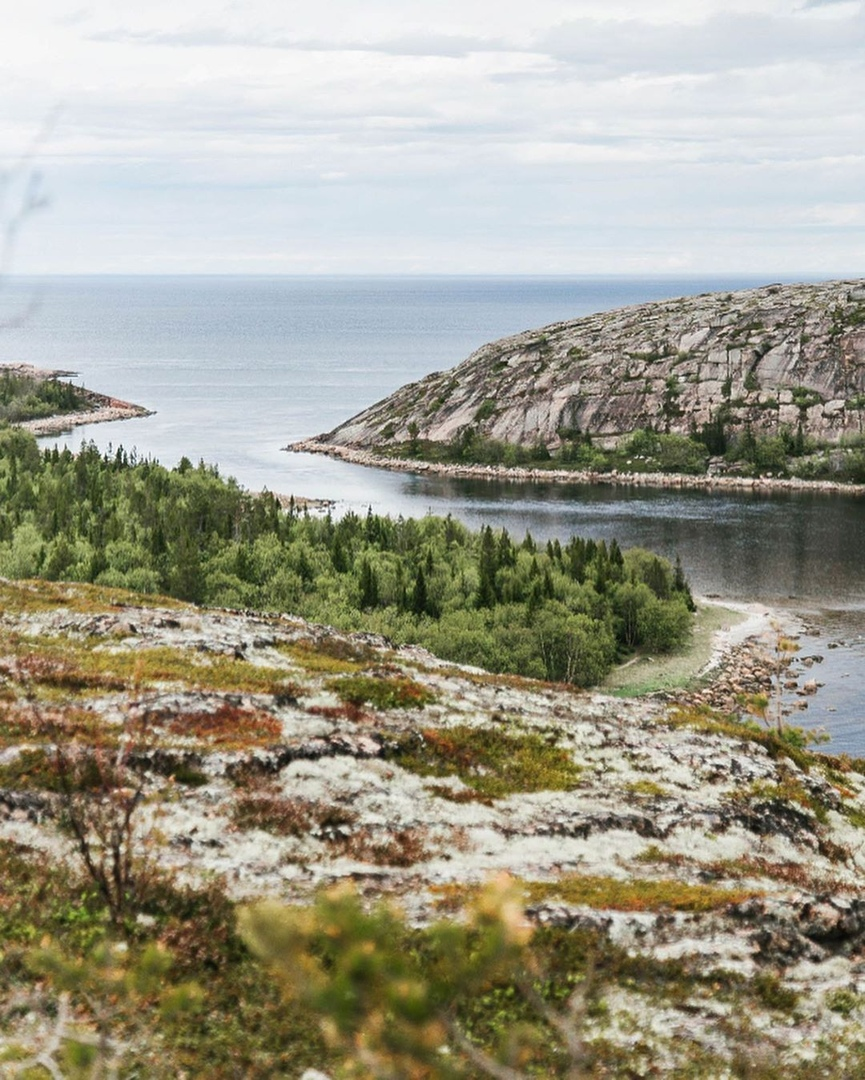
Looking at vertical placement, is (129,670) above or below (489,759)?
above

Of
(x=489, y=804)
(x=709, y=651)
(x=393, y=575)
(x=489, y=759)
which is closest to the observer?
(x=489, y=804)

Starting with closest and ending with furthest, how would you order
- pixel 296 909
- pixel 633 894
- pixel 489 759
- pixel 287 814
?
pixel 296 909
pixel 633 894
pixel 287 814
pixel 489 759

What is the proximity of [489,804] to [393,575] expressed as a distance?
63135 mm

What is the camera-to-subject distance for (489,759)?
3406cm

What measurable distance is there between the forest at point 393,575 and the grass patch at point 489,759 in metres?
44.4

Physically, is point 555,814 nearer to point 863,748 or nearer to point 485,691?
point 485,691

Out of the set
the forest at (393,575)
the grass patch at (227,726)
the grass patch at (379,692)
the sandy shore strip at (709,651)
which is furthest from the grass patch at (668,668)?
the grass patch at (227,726)

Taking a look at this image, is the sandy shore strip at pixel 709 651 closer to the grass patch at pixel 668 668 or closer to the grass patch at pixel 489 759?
the grass patch at pixel 668 668

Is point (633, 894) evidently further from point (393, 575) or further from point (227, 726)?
point (393, 575)

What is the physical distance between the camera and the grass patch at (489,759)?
32.2 m

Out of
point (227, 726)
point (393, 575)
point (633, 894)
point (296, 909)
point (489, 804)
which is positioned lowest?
point (393, 575)

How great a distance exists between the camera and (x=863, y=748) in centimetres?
6631

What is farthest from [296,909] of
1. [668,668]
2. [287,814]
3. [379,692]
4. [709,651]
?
[709,651]

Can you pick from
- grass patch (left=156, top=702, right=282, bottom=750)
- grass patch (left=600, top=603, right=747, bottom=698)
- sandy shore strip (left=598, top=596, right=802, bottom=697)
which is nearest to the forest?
grass patch (left=600, top=603, right=747, bottom=698)
